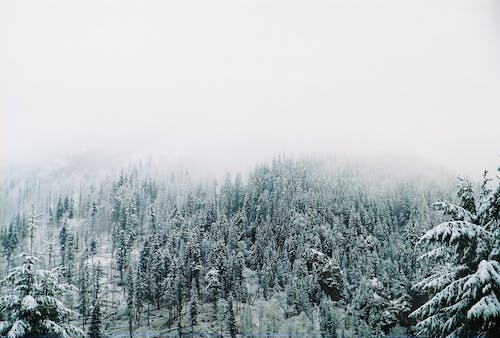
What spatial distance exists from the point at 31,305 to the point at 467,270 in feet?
53.1

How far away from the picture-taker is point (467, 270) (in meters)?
12.8

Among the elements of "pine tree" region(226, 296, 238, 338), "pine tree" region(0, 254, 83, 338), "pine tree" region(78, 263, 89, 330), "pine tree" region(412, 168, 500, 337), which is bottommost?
"pine tree" region(226, 296, 238, 338)

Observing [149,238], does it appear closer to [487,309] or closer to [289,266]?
[289,266]

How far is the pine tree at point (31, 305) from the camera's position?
52.5ft

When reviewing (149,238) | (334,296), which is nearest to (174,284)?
(149,238)

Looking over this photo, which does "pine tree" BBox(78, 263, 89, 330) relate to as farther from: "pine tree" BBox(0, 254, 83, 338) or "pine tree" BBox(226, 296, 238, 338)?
"pine tree" BBox(0, 254, 83, 338)

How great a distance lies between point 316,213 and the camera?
196875 mm

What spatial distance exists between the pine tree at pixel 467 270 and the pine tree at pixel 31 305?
1442 centimetres

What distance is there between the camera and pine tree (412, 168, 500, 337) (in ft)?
36.2

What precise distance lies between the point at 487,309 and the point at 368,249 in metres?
178

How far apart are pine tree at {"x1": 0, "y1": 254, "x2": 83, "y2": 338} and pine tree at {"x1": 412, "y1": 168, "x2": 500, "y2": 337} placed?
14418 mm

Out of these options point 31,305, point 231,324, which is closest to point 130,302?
point 231,324

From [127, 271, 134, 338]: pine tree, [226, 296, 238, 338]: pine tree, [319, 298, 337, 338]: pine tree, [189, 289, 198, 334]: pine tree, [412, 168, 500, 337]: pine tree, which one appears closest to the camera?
[412, 168, 500, 337]: pine tree

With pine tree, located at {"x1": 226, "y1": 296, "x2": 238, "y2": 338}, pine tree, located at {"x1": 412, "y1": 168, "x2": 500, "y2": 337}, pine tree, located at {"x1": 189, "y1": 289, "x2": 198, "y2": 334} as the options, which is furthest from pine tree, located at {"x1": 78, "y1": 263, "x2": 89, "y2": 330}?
pine tree, located at {"x1": 412, "y1": 168, "x2": 500, "y2": 337}
